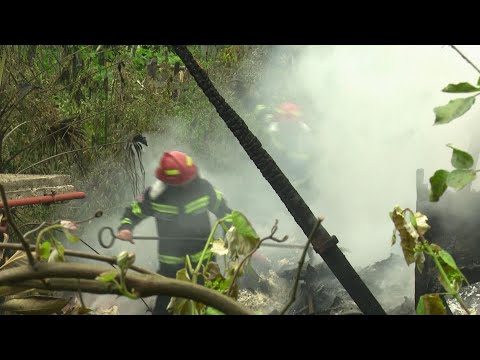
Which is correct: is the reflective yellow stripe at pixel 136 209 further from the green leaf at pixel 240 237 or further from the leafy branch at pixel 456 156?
the leafy branch at pixel 456 156

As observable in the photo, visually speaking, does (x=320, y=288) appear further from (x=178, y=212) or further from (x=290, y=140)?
(x=290, y=140)

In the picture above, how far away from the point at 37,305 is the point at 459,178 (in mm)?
492

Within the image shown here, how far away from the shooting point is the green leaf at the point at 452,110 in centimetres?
59

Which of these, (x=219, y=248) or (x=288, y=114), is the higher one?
(x=288, y=114)

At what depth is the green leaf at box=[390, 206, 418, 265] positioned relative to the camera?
71 cm

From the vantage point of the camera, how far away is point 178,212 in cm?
216

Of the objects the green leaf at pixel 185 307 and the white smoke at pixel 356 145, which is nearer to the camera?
the green leaf at pixel 185 307

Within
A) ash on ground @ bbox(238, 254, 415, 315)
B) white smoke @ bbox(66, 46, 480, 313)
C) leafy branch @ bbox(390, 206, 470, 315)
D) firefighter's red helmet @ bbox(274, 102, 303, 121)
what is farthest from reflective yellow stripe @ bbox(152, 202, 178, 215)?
leafy branch @ bbox(390, 206, 470, 315)

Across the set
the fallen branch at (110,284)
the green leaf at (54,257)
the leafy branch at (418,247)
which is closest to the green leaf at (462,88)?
the leafy branch at (418,247)

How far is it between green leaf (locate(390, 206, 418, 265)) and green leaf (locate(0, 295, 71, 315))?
0.40 m

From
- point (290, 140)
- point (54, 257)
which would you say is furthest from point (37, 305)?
point (290, 140)

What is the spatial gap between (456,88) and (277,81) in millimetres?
3837

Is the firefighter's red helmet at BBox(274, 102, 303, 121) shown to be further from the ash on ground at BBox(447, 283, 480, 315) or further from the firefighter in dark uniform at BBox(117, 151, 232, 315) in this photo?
the ash on ground at BBox(447, 283, 480, 315)
